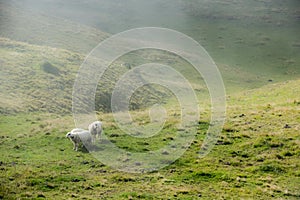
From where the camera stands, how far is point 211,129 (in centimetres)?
2605

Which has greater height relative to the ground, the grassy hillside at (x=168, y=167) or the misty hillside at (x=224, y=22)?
the misty hillside at (x=224, y=22)

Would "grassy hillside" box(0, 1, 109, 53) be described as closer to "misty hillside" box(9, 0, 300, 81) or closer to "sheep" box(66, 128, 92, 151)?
"misty hillside" box(9, 0, 300, 81)

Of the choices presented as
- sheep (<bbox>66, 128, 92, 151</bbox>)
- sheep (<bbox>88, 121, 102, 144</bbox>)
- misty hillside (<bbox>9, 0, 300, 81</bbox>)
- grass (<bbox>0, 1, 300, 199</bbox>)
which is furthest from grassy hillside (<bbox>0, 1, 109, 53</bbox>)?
sheep (<bbox>66, 128, 92, 151</bbox>)

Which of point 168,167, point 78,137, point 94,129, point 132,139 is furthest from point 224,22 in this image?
point 168,167

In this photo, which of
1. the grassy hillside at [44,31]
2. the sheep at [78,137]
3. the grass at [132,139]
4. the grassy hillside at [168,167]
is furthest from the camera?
the grassy hillside at [44,31]

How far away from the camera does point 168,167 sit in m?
19.7

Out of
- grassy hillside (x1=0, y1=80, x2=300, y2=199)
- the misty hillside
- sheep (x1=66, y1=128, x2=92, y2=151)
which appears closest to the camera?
grassy hillside (x1=0, y1=80, x2=300, y2=199)

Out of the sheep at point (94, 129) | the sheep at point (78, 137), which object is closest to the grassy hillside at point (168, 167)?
the sheep at point (78, 137)

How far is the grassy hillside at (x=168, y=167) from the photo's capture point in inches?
645

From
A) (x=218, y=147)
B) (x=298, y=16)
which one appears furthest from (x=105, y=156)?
(x=298, y=16)

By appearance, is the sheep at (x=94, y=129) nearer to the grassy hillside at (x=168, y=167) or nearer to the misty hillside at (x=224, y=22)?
the grassy hillside at (x=168, y=167)

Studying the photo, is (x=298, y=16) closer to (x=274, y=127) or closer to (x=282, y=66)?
(x=282, y=66)

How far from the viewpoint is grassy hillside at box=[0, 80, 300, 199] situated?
16391 millimetres

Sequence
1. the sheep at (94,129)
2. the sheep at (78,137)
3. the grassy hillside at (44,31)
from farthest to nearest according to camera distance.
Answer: the grassy hillside at (44,31)
the sheep at (94,129)
the sheep at (78,137)
